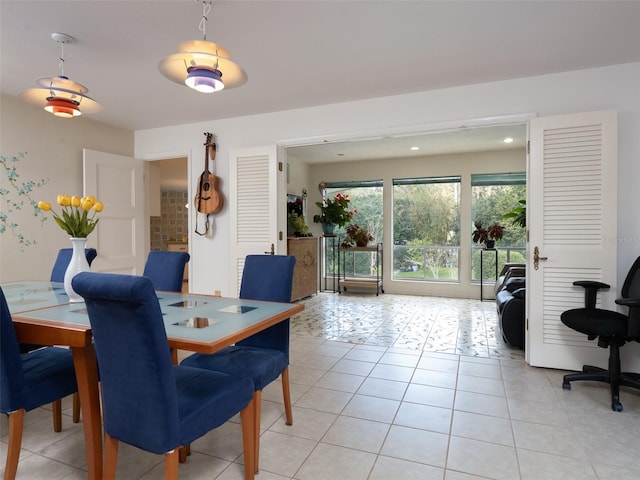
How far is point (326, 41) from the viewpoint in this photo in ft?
8.27

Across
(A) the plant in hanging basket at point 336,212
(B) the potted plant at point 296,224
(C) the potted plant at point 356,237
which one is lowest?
(C) the potted plant at point 356,237

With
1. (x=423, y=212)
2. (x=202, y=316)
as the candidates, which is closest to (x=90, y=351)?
(x=202, y=316)

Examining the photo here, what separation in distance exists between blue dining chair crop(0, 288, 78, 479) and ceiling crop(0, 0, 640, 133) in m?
1.76

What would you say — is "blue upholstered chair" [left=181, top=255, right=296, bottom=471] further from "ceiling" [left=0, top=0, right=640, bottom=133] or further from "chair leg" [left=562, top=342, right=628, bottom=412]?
"chair leg" [left=562, top=342, right=628, bottom=412]

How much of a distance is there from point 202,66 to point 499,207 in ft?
18.9

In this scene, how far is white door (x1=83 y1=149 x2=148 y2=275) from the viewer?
4.20 m

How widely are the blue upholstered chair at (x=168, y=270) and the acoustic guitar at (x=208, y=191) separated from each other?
1.49m

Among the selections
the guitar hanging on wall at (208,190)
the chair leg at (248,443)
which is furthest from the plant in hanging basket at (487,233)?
the chair leg at (248,443)

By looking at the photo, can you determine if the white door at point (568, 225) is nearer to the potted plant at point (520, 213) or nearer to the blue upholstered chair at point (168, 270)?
the potted plant at point (520, 213)

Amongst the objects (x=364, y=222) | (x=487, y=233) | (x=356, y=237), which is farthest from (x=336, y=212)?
(x=487, y=233)

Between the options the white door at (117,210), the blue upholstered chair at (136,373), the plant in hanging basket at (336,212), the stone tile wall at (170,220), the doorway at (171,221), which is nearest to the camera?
the blue upholstered chair at (136,373)

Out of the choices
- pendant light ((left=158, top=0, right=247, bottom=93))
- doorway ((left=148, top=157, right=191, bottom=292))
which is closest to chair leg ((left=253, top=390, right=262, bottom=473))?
pendant light ((left=158, top=0, right=247, bottom=93))

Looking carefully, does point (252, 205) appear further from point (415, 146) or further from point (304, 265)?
point (415, 146)

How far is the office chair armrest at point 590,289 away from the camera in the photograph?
2.66 m
